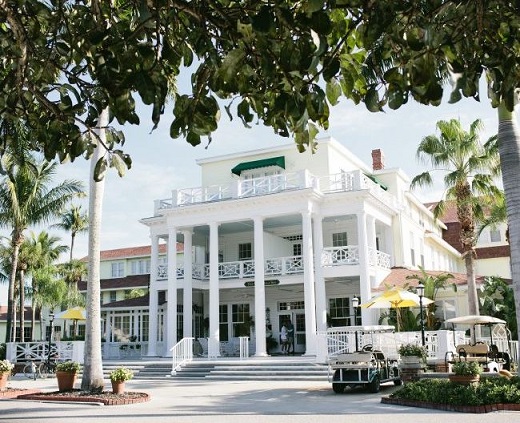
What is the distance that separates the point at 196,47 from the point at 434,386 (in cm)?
1162

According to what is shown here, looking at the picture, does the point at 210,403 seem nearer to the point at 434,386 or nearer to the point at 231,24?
the point at 434,386

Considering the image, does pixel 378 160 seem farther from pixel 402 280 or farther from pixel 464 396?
pixel 464 396

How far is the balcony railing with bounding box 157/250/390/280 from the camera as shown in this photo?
89.2 feet

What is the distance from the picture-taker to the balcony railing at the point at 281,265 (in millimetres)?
27202

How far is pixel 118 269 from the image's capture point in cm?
5131

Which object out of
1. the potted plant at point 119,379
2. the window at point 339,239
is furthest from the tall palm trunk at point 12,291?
the window at point 339,239

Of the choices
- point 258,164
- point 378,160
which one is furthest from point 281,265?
point 378,160

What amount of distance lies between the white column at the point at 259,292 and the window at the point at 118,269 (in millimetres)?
26233

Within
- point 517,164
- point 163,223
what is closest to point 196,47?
point 517,164

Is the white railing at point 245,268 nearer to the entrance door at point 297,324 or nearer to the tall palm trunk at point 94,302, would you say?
the entrance door at point 297,324

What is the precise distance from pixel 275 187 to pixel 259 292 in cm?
479

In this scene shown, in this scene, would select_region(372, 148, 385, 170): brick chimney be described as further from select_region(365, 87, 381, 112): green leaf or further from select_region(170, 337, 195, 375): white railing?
select_region(365, 87, 381, 112): green leaf

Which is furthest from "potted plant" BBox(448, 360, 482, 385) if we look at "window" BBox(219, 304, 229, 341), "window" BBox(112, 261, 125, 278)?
"window" BBox(112, 261, 125, 278)

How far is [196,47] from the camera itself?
423 centimetres
